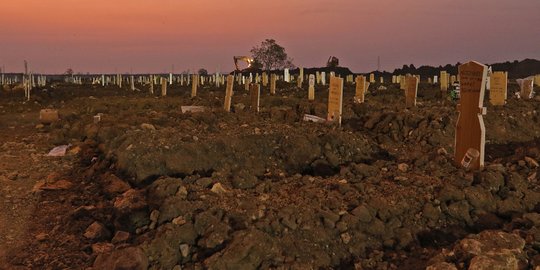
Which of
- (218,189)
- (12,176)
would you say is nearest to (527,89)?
(218,189)

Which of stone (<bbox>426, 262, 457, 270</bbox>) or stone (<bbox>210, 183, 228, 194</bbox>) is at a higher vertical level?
stone (<bbox>210, 183, 228, 194</bbox>)

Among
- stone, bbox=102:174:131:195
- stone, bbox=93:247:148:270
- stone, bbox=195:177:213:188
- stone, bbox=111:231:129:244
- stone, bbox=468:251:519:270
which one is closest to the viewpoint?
stone, bbox=468:251:519:270

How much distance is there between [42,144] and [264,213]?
8.21 m

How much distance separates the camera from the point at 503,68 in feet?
342

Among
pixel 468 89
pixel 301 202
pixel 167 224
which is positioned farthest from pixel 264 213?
pixel 468 89

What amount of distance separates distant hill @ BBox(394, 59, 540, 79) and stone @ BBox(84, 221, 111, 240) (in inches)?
3824

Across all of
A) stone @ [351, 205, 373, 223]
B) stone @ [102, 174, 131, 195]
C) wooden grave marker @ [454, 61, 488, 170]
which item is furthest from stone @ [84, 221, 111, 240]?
wooden grave marker @ [454, 61, 488, 170]

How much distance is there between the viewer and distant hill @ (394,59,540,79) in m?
99.6

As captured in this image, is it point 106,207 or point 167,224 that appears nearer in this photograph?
point 167,224

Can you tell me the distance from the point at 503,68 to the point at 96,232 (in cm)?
10939

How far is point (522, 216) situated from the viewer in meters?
5.95

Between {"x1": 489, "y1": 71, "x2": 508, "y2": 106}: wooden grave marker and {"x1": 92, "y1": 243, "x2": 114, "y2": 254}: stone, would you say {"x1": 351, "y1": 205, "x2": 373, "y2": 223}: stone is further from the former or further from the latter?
{"x1": 489, "y1": 71, "x2": 508, "y2": 106}: wooden grave marker

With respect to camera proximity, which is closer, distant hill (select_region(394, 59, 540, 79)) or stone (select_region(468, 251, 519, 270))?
stone (select_region(468, 251, 519, 270))

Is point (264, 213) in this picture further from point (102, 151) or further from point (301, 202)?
point (102, 151)
